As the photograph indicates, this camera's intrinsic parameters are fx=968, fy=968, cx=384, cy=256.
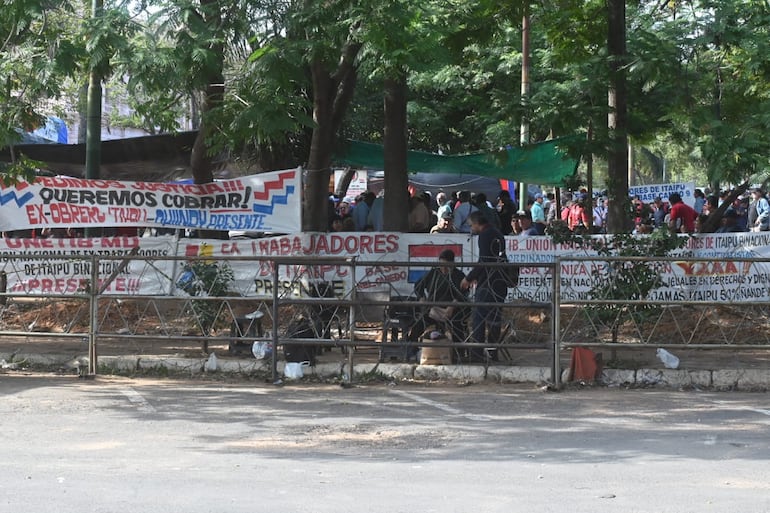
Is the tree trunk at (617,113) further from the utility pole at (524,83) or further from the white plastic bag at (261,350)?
the white plastic bag at (261,350)

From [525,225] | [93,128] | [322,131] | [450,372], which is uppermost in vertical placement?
[93,128]

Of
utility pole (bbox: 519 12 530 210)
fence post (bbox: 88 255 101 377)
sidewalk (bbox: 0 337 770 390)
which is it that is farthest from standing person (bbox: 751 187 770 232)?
fence post (bbox: 88 255 101 377)

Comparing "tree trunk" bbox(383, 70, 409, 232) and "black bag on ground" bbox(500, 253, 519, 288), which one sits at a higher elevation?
"tree trunk" bbox(383, 70, 409, 232)

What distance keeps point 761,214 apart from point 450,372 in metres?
11.8

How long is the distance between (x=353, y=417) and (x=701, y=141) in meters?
5.85

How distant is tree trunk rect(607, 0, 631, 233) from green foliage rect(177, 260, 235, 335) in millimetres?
5455

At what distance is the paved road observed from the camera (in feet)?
19.6

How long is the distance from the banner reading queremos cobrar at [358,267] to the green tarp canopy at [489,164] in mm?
1599

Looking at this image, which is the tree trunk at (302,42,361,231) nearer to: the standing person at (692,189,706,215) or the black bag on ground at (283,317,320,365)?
the black bag on ground at (283,317,320,365)

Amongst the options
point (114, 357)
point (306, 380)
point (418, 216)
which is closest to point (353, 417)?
point (306, 380)

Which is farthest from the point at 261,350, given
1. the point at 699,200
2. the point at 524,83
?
the point at 699,200

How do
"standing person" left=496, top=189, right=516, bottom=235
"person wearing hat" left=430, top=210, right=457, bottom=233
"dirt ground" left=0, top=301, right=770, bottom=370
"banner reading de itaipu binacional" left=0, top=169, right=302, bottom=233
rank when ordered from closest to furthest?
"dirt ground" left=0, top=301, right=770, bottom=370
"banner reading de itaipu binacional" left=0, top=169, right=302, bottom=233
"person wearing hat" left=430, top=210, right=457, bottom=233
"standing person" left=496, top=189, right=516, bottom=235

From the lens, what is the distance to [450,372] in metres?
11.1

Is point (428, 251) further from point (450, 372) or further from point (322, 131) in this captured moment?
point (450, 372)
